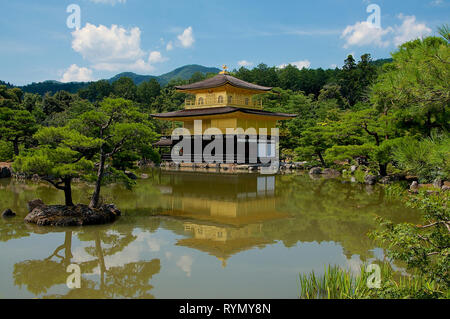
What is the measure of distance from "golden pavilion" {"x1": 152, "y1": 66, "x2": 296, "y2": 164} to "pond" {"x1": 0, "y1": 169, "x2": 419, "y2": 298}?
1256 cm

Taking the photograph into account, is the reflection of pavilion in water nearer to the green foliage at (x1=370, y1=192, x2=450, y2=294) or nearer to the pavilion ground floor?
the green foliage at (x1=370, y1=192, x2=450, y2=294)

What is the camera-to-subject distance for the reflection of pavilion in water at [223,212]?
7070mm

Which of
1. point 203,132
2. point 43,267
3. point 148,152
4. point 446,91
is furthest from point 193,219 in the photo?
point 203,132

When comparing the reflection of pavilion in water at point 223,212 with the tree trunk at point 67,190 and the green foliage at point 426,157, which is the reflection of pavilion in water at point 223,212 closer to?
the tree trunk at point 67,190

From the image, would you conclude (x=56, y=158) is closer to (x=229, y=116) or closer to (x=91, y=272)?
(x=91, y=272)

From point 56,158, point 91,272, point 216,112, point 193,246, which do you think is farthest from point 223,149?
point 91,272

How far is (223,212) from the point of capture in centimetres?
1027

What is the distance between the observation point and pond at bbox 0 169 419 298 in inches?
193

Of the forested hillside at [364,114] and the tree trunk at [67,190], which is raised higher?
the forested hillside at [364,114]

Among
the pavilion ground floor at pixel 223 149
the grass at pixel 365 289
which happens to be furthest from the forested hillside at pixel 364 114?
the pavilion ground floor at pixel 223 149

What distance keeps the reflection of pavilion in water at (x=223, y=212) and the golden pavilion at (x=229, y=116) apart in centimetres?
758

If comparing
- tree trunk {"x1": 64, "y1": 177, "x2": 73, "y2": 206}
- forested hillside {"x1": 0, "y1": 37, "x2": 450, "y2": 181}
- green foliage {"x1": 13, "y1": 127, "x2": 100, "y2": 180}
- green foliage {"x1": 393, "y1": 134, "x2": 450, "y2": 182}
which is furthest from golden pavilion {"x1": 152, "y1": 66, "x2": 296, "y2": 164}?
green foliage {"x1": 393, "y1": 134, "x2": 450, "y2": 182}

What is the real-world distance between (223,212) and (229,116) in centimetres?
1529

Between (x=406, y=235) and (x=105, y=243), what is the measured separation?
5.27 metres
